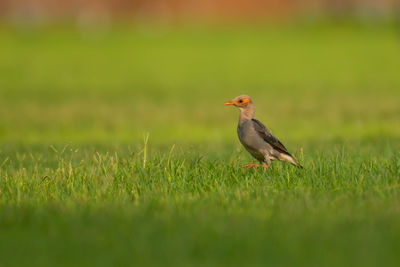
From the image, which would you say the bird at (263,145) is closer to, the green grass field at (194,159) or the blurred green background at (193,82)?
the green grass field at (194,159)

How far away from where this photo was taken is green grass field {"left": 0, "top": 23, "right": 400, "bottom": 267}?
5.66 meters

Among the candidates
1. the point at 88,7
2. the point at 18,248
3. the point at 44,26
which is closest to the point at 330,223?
the point at 18,248

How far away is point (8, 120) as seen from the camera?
1841 centimetres

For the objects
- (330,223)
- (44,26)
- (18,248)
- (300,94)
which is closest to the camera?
(18,248)

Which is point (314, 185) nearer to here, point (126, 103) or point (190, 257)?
point (190, 257)

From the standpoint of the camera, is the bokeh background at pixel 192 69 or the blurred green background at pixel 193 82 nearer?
the blurred green background at pixel 193 82

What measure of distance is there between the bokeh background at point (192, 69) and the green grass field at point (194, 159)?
94mm

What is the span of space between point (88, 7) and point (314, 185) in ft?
185

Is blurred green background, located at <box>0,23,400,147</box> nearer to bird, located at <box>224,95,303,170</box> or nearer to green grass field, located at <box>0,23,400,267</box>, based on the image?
green grass field, located at <box>0,23,400,267</box>

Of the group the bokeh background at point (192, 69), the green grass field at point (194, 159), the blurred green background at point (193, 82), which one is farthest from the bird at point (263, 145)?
the blurred green background at point (193, 82)

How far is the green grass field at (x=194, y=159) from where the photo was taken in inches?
223

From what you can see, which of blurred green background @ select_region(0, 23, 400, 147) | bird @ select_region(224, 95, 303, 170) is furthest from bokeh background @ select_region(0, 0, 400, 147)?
bird @ select_region(224, 95, 303, 170)

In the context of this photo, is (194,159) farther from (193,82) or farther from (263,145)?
(193,82)

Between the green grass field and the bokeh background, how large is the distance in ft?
0.31
